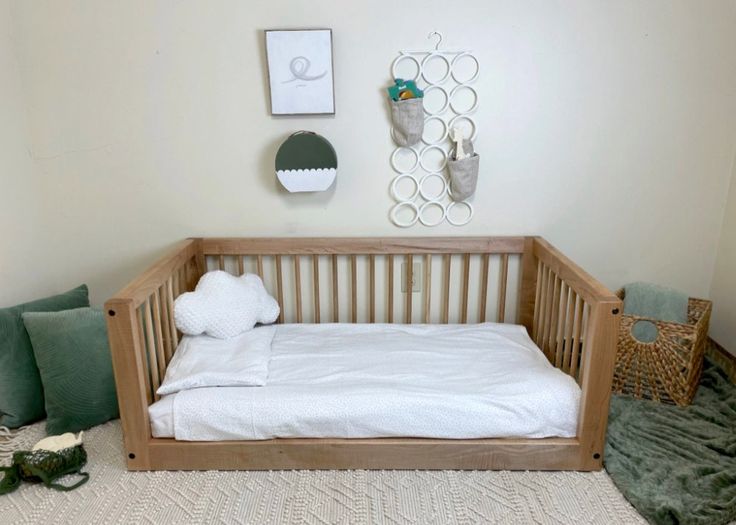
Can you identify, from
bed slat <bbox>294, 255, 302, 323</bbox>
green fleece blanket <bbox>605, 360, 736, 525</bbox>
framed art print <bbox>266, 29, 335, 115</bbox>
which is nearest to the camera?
green fleece blanket <bbox>605, 360, 736, 525</bbox>

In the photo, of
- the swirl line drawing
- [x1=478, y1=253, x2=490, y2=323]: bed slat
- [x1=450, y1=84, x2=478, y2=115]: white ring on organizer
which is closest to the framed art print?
the swirl line drawing

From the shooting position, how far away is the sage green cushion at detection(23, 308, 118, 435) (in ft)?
5.76

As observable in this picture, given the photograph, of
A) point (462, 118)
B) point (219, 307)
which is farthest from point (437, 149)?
point (219, 307)

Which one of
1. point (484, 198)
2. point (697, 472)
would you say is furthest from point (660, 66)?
point (697, 472)

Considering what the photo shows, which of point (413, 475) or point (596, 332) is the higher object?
point (596, 332)

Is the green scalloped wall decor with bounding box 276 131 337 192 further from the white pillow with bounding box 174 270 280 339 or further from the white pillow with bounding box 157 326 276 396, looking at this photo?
the white pillow with bounding box 157 326 276 396

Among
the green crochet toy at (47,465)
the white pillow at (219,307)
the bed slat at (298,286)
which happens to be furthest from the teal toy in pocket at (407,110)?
the green crochet toy at (47,465)

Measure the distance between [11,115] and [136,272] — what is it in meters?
0.75

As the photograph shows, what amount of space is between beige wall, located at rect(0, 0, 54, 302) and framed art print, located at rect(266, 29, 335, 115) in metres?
0.97

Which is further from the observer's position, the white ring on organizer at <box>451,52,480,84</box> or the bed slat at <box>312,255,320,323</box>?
the bed slat at <box>312,255,320,323</box>

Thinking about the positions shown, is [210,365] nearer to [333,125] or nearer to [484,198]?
[333,125]

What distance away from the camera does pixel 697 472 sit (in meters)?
1.55

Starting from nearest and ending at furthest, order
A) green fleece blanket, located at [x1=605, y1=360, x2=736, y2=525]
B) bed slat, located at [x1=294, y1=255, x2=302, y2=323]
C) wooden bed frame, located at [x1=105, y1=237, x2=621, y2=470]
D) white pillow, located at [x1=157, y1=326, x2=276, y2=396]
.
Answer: green fleece blanket, located at [x1=605, y1=360, x2=736, y2=525]
wooden bed frame, located at [x1=105, y1=237, x2=621, y2=470]
white pillow, located at [x1=157, y1=326, x2=276, y2=396]
bed slat, located at [x1=294, y1=255, x2=302, y2=323]

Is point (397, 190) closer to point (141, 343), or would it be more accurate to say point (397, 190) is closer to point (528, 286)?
point (528, 286)
